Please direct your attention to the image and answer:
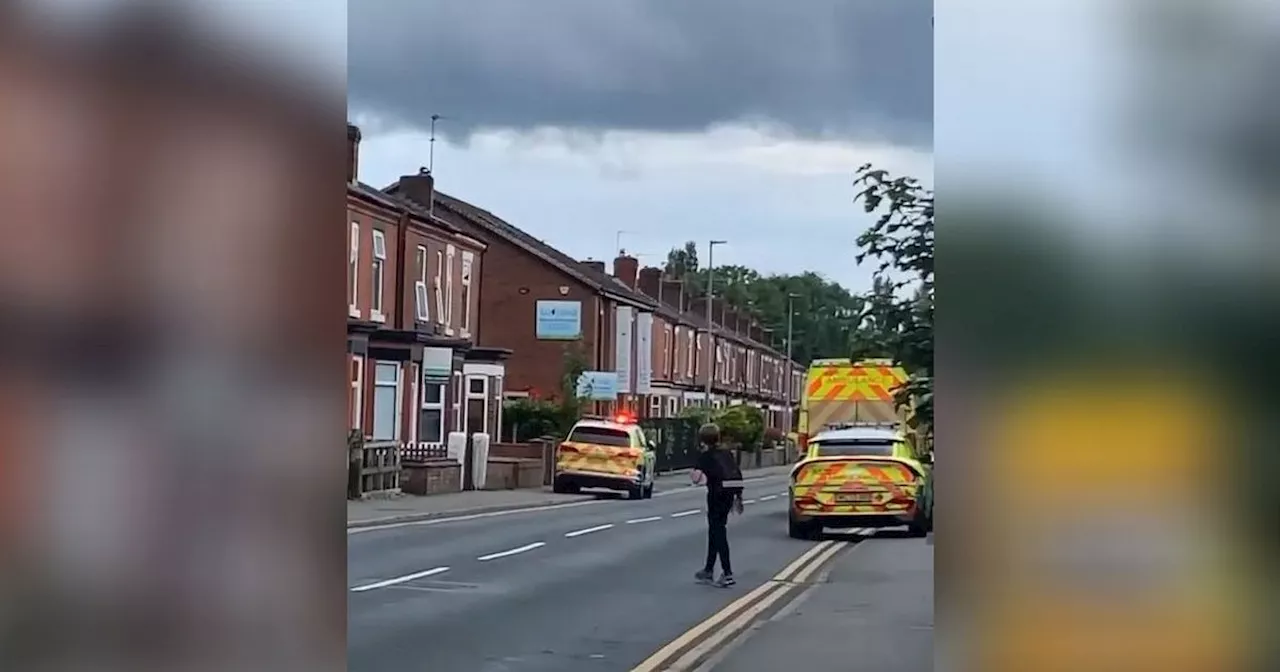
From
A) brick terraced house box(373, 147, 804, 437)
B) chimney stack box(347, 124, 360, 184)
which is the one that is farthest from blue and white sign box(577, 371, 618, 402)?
chimney stack box(347, 124, 360, 184)

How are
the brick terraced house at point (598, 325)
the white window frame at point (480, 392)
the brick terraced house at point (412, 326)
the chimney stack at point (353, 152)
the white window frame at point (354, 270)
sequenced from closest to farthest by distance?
the chimney stack at point (353, 152) < the white window frame at point (354, 270) < the brick terraced house at point (412, 326) < the brick terraced house at point (598, 325) < the white window frame at point (480, 392)

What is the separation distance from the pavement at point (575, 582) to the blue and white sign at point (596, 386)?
3.29 ft

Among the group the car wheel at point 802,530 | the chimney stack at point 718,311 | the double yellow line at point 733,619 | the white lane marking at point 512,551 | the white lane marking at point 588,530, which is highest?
the chimney stack at point 718,311

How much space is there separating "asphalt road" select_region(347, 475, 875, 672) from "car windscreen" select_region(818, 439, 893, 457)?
15.5 inches

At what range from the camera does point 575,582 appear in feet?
30.6

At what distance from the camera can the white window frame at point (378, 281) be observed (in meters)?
5.06

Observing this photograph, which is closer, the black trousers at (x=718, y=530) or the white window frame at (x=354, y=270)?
the white window frame at (x=354, y=270)

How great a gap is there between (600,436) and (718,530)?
8.35 ft

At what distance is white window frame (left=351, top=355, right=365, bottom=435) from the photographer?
4672 millimetres
